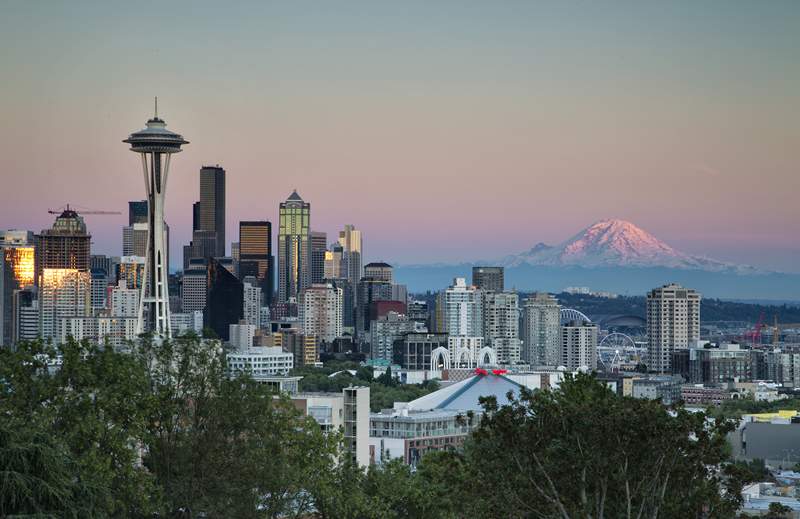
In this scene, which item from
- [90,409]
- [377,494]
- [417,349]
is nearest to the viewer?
[90,409]

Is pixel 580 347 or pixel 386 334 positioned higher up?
pixel 386 334

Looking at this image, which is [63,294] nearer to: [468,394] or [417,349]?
[417,349]

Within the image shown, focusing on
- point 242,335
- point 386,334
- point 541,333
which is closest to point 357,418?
point 242,335

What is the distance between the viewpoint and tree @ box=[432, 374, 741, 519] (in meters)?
24.1

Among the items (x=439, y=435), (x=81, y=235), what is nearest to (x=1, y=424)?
(x=439, y=435)

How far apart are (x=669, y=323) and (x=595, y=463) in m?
161

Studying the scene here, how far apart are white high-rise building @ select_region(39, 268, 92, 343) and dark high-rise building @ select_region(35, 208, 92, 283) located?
286cm

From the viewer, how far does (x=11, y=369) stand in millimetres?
26922

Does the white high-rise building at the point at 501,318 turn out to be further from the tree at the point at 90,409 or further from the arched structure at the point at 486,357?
the tree at the point at 90,409

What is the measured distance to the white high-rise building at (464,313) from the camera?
190 m

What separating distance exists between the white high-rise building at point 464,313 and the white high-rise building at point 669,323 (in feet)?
63.0

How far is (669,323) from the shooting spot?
600 ft

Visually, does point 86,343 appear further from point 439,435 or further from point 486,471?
point 439,435

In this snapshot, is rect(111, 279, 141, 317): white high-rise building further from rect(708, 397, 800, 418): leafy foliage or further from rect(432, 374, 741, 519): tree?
rect(432, 374, 741, 519): tree
